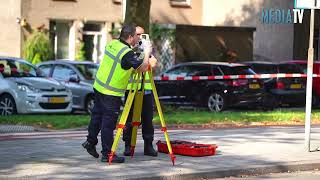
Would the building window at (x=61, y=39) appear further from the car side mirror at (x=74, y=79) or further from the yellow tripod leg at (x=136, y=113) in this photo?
the yellow tripod leg at (x=136, y=113)

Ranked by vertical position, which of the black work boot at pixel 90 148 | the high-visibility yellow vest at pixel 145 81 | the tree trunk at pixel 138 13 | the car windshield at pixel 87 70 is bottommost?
the black work boot at pixel 90 148

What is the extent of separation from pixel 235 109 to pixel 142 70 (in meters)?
15.1

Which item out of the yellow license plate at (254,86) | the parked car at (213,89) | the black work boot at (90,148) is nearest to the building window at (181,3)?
the parked car at (213,89)

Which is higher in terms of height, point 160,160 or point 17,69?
point 17,69

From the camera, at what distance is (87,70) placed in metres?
22.1

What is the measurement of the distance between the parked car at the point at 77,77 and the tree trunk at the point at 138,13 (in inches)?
112

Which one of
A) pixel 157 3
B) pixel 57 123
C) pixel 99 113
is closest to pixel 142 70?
pixel 99 113

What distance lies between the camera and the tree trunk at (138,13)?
1928 cm

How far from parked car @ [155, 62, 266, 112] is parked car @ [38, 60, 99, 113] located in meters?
2.97

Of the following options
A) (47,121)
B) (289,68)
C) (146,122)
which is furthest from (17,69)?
(289,68)

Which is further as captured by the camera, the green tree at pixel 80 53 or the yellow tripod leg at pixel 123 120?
the green tree at pixel 80 53

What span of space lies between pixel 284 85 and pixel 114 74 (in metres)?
15.3

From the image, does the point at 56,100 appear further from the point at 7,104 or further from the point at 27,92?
the point at 7,104

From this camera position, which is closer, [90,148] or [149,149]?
[90,148]
